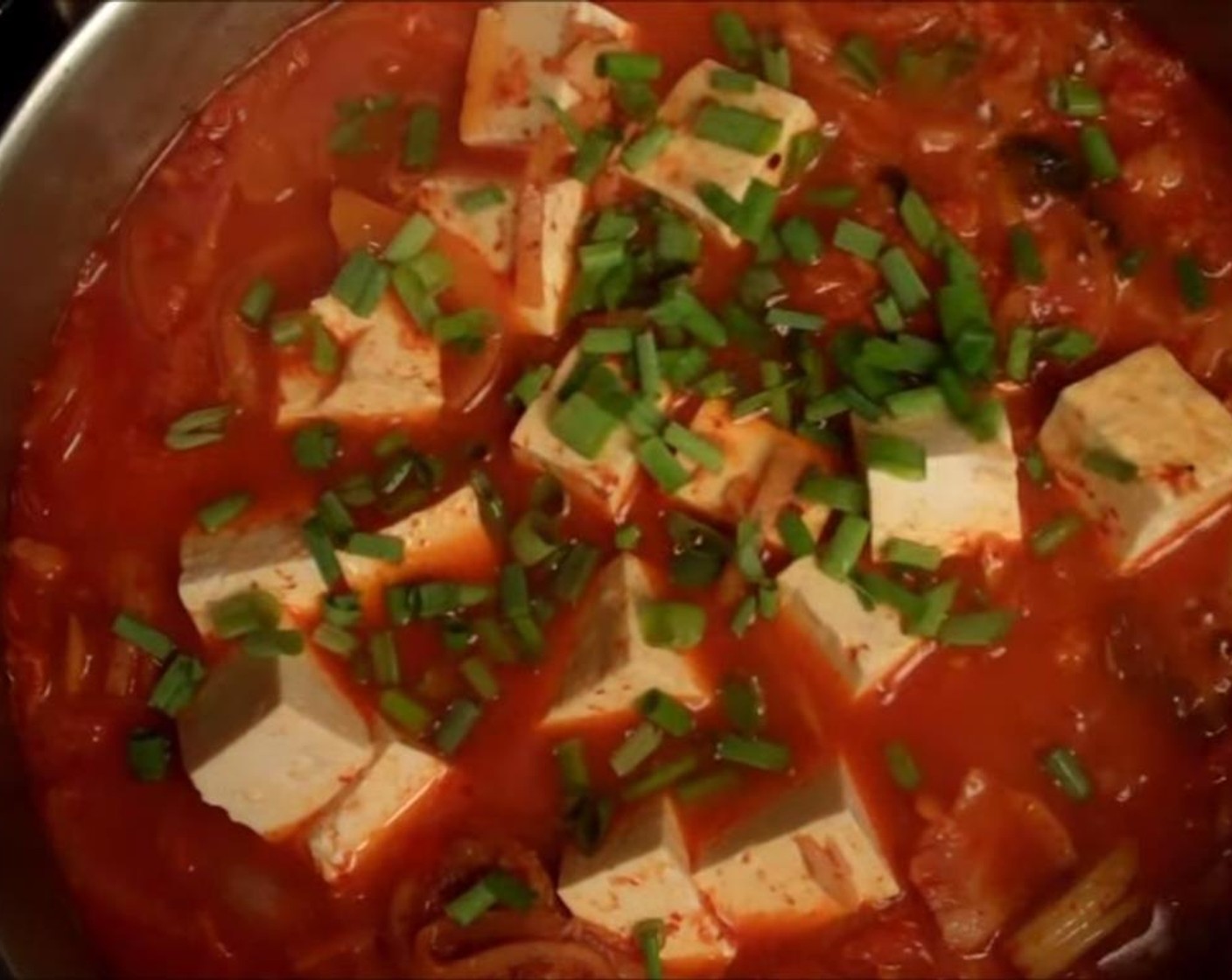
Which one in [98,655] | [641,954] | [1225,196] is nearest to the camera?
[641,954]

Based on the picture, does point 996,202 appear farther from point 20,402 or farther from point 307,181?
point 20,402

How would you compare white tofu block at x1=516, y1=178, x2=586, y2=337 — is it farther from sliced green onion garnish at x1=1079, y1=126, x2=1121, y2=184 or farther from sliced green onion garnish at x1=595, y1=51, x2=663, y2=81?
sliced green onion garnish at x1=1079, y1=126, x2=1121, y2=184

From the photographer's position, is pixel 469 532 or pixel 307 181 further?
pixel 307 181

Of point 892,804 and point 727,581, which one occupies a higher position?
point 727,581

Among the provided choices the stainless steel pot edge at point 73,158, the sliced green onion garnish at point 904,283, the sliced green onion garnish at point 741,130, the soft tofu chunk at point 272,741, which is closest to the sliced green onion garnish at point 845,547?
the sliced green onion garnish at point 904,283

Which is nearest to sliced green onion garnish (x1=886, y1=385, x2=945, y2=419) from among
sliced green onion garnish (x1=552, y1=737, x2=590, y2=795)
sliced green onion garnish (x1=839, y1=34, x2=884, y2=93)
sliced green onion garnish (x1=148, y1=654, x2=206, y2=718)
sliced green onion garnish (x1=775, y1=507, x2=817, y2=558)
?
sliced green onion garnish (x1=775, y1=507, x2=817, y2=558)

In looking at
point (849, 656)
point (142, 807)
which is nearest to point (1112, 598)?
point (849, 656)

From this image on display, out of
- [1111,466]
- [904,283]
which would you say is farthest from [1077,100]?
[1111,466]
